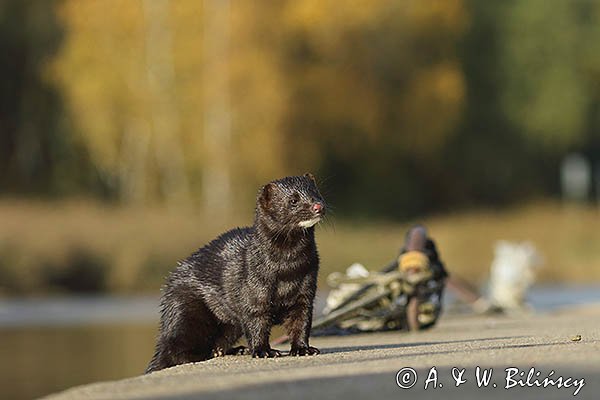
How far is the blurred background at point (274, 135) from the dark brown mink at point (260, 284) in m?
11.6

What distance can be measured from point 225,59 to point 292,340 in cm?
2968

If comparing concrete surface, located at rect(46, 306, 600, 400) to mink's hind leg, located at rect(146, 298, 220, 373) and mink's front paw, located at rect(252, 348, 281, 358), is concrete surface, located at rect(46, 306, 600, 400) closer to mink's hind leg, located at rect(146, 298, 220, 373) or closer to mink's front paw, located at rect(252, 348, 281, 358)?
mink's front paw, located at rect(252, 348, 281, 358)

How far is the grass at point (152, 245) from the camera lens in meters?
25.6

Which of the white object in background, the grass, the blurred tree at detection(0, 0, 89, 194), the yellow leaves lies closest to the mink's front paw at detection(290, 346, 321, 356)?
the white object in background

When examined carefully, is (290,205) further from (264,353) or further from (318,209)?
(264,353)

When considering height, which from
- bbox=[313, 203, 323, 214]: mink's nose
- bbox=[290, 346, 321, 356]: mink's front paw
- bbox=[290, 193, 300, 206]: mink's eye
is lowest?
bbox=[290, 346, 321, 356]: mink's front paw

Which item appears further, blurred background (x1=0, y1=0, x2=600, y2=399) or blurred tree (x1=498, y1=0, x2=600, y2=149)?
blurred tree (x1=498, y1=0, x2=600, y2=149)

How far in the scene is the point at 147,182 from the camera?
41.0 meters

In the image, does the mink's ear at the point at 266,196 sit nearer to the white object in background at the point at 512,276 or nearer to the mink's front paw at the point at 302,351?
the mink's front paw at the point at 302,351

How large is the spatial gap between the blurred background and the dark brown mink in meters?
11.6

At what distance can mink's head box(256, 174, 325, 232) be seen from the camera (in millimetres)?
7297

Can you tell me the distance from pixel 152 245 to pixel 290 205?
19623 mm

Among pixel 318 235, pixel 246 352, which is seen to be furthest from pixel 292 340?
pixel 318 235

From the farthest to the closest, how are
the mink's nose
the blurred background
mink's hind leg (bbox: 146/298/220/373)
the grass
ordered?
the blurred background
the grass
mink's hind leg (bbox: 146/298/220/373)
the mink's nose
